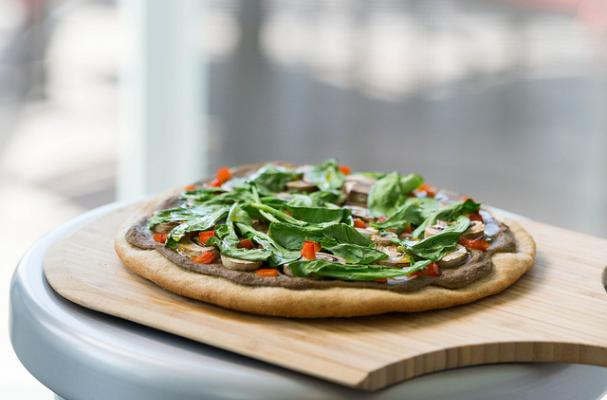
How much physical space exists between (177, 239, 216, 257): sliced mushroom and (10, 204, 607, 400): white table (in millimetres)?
253

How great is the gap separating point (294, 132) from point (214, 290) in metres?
3.48

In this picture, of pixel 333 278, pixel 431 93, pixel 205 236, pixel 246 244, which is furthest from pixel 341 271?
pixel 431 93

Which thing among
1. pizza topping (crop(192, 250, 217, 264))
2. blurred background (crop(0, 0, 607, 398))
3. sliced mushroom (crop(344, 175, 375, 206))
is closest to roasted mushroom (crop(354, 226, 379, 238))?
sliced mushroom (crop(344, 175, 375, 206))

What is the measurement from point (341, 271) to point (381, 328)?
0.52ft

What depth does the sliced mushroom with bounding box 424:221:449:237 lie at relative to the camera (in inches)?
79.1

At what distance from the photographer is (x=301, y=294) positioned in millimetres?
1675

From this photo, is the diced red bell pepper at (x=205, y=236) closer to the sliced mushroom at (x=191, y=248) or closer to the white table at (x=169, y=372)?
the sliced mushroom at (x=191, y=248)

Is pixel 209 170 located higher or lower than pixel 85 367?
lower

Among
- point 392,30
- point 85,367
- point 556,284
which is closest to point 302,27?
point 392,30

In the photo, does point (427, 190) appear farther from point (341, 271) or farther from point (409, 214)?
point (341, 271)

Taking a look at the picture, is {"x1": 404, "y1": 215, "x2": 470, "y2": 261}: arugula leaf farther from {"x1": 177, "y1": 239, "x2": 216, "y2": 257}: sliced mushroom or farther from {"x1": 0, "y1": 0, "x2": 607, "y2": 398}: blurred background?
{"x1": 0, "y1": 0, "x2": 607, "y2": 398}: blurred background

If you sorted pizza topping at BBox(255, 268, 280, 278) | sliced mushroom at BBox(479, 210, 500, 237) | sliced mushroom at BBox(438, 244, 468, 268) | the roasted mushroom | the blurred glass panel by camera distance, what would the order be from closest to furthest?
pizza topping at BBox(255, 268, 280, 278), sliced mushroom at BBox(438, 244, 468, 268), the roasted mushroom, sliced mushroom at BBox(479, 210, 500, 237), the blurred glass panel

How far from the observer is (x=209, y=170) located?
5.30m

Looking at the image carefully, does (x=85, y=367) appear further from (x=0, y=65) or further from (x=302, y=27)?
(x=0, y=65)
